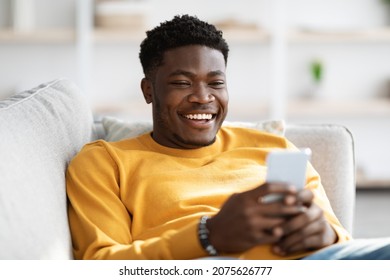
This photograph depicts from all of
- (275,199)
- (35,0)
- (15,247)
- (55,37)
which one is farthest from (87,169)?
(35,0)

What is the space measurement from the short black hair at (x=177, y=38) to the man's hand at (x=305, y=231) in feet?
1.55

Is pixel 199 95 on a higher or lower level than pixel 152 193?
higher

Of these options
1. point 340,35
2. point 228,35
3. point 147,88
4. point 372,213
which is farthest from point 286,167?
point 340,35

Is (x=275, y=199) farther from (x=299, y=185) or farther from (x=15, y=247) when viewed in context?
(x=15, y=247)

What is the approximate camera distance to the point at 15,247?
1125 mm

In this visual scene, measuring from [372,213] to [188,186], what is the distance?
2.15 metres

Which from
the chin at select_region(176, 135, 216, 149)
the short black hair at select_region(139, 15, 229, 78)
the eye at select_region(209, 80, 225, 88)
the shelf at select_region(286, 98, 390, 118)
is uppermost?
the short black hair at select_region(139, 15, 229, 78)

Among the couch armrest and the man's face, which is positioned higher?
the man's face

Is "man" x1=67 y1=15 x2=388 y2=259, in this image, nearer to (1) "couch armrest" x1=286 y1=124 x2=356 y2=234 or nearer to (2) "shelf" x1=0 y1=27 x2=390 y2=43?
(1) "couch armrest" x1=286 y1=124 x2=356 y2=234

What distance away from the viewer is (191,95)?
58.8 inches

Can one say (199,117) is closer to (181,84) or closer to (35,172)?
(181,84)

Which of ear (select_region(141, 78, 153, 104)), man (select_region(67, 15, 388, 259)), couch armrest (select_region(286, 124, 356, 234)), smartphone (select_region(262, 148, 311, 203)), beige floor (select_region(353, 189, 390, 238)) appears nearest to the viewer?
smartphone (select_region(262, 148, 311, 203))

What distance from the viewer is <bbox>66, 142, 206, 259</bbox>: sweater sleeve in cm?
125

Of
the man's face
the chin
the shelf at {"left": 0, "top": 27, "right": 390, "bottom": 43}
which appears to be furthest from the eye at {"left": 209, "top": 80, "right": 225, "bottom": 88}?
the shelf at {"left": 0, "top": 27, "right": 390, "bottom": 43}
